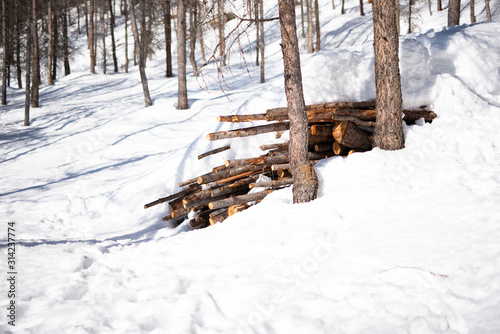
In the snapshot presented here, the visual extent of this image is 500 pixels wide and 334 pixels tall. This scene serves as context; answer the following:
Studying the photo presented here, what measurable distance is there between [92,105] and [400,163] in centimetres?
1864

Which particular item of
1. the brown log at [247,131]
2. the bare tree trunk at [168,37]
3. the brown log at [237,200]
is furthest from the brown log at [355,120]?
the bare tree trunk at [168,37]

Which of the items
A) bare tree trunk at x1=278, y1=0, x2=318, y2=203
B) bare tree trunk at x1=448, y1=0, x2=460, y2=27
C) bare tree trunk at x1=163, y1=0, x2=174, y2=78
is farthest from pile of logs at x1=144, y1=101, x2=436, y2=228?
bare tree trunk at x1=163, y1=0, x2=174, y2=78

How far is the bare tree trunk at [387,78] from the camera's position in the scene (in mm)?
5551

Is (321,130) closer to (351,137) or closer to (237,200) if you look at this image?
(351,137)

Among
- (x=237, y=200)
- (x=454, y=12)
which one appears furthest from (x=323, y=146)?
(x=454, y=12)

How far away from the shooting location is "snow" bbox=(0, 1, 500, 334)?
125 inches

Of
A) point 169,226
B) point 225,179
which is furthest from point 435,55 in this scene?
point 169,226

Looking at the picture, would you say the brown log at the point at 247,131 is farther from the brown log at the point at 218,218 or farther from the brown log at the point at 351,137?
the brown log at the point at 218,218

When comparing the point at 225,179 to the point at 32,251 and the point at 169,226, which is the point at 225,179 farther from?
the point at 32,251

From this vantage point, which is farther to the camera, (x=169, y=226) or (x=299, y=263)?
(x=169, y=226)

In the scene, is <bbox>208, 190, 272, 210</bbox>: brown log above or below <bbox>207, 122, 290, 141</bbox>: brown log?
below

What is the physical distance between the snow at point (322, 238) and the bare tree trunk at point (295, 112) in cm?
26

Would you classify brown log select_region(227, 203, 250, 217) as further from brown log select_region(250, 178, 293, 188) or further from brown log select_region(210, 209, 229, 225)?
brown log select_region(250, 178, 293, 188)

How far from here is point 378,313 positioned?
3.06m
